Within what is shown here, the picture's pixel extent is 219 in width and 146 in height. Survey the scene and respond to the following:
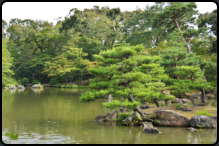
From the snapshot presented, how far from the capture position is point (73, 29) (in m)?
37.6

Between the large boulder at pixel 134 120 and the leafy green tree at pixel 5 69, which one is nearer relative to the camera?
the large boulder at pixel 134 120

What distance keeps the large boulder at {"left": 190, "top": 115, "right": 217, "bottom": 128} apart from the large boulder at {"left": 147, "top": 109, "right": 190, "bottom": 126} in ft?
0.99

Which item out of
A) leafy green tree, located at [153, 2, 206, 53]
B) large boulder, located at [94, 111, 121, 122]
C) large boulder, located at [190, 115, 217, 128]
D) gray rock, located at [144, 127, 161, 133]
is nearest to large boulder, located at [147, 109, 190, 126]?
large boulder, located at [190, 115, 217, 128]

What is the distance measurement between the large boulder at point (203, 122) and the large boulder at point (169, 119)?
0.30 meters

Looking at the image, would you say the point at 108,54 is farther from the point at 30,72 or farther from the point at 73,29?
the point at 30,72

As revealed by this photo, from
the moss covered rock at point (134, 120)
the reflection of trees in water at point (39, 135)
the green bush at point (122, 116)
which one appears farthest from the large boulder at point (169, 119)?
the reflection of trees in water at point (39, 135)

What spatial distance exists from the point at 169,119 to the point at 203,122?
1.25m

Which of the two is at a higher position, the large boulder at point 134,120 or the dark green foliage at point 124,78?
the dark green foliage at point 124,78

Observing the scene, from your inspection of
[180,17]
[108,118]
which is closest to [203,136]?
[108,118]

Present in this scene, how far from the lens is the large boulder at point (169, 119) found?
935 centimetres

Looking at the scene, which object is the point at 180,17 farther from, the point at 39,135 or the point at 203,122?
the point at 39,135

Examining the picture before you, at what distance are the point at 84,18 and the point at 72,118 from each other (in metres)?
28.6

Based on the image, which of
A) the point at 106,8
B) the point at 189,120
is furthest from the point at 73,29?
the point at 189,120

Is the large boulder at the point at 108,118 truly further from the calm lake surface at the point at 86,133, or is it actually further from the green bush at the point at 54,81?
the green bush at the point at 54,81
